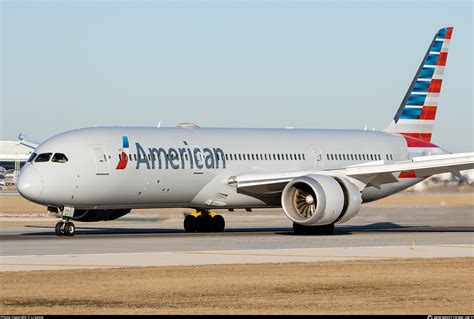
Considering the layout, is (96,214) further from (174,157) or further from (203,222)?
(203,222)

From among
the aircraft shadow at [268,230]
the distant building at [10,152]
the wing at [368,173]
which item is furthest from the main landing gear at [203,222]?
the distant building at [10,152]

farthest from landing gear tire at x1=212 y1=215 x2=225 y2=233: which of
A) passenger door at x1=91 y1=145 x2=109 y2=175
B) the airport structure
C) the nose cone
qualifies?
the airport structure

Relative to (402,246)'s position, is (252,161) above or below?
above

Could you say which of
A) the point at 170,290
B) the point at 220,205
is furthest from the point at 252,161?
the point at 170,290

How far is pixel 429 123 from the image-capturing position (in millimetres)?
51719

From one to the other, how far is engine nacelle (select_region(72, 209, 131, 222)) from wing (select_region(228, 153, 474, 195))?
471 centimetres

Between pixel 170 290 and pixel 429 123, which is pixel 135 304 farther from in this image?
pixel 429 123

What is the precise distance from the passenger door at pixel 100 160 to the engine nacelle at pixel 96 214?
353cm

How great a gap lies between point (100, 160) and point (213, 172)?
17.8 feet

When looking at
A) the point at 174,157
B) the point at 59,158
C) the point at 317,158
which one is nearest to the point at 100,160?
the point at 59,158

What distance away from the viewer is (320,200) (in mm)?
39125

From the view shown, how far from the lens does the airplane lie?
3819cm

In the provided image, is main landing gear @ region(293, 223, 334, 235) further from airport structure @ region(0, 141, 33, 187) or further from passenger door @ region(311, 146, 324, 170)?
airport structure @ region(0, 141, 33, 187)

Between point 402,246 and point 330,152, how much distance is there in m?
13.9
